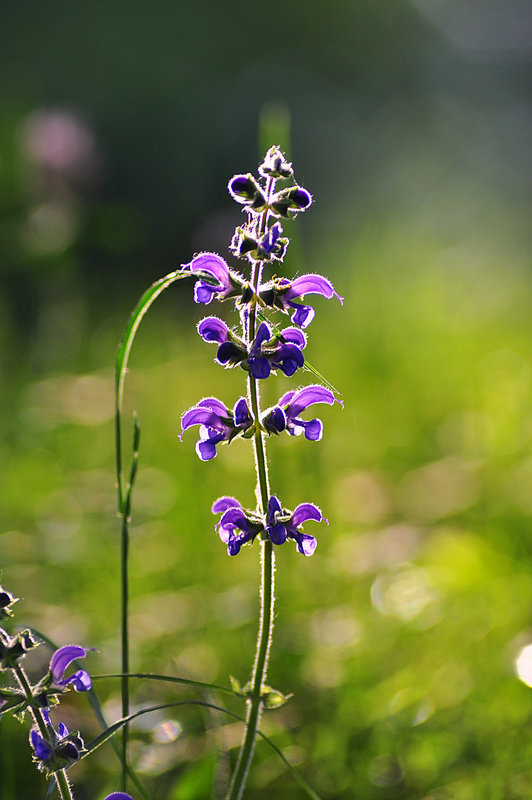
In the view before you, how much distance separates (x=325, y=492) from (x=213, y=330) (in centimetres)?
248

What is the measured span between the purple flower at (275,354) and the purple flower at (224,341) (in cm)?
4

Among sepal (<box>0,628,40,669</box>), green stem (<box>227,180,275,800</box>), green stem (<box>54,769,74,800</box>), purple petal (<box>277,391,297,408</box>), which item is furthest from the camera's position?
purple petal (<box>277,391,297,408</box>)

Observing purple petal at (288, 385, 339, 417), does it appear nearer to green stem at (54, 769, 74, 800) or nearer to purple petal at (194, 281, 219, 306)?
purple petal at (194, 281, 219, 306)

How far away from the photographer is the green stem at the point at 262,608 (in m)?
1.74

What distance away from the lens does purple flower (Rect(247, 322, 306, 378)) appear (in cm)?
172

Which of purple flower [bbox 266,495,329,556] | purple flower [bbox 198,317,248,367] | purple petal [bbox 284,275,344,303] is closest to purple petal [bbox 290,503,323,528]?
purple flower [bbox 266,495,329,556]

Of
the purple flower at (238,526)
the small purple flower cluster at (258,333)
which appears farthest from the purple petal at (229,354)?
the purple flower at (238,526)

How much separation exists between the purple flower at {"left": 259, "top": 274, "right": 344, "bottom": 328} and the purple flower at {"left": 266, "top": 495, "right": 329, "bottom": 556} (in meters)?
0.40

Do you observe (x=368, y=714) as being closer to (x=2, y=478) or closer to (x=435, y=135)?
(x=2, y=478)

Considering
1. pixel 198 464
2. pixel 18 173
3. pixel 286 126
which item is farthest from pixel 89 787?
pixel 18 173

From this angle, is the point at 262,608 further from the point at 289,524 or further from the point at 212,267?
the point at 212,267

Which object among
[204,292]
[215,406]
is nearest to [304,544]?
[215,406]

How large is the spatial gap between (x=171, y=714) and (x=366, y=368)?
3.48m

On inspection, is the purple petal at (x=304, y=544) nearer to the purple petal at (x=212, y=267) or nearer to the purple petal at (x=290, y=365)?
the purple petal at (x=290, y=365)
